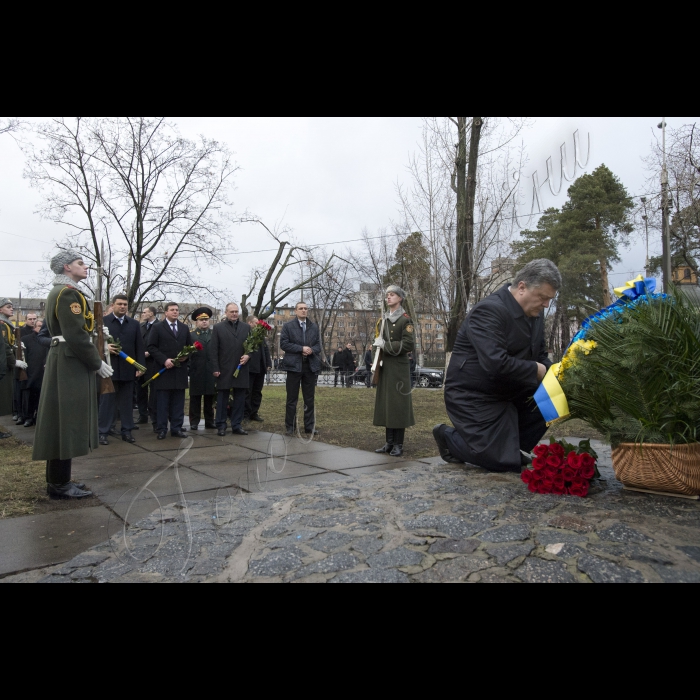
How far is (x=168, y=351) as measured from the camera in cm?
941

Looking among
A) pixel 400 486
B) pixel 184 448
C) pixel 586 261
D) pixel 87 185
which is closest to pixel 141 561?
pixel 400 486

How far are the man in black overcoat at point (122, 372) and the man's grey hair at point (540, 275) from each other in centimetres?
591

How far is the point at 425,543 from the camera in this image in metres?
3.40

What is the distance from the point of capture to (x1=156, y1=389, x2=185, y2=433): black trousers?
8875 mm

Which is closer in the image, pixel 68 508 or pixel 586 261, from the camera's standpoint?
pixel 68 508

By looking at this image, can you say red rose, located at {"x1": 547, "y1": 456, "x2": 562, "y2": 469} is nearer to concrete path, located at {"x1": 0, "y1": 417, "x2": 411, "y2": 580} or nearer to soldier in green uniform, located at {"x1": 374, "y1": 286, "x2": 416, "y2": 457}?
concrete path, located at {"x1": 0, "y1": 417, "x2": 411, "y2": 580}

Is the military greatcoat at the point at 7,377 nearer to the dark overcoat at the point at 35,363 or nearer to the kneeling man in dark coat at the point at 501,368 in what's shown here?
the dark overcoat at the point at 35,363

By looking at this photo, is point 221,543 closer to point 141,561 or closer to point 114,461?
point 141,561

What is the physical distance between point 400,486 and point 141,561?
2.30m

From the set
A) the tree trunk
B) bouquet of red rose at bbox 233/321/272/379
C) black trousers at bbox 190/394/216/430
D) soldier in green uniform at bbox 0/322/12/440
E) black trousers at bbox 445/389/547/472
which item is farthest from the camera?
the tree trunk

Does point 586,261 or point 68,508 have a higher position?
point 586,261

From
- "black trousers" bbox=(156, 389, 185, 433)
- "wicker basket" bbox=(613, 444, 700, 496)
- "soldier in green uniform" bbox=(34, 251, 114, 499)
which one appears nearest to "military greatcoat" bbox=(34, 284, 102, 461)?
"soldier in green uniform" bbox=(34, 251, 114, 499)

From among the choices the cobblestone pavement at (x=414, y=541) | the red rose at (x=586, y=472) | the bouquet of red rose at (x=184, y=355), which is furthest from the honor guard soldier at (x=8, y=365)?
the red rose at (x=586, y=472)

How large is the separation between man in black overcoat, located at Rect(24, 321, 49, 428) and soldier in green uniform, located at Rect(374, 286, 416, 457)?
6449 millimetres
